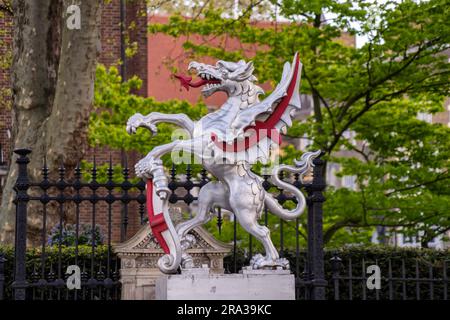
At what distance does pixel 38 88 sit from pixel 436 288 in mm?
6683

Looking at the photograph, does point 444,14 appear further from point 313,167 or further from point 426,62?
point 313,167

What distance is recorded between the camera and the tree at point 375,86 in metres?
16.9

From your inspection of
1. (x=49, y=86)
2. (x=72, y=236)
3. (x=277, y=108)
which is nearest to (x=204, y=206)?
(x=277, y=108)

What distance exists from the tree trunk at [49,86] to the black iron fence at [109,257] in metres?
0.45

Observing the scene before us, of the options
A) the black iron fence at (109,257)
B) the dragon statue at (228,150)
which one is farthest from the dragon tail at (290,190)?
the black iron fence at (109,257)

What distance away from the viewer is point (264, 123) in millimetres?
9641

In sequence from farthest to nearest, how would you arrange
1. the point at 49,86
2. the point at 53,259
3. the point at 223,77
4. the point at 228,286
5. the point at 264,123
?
the point at 49,86 → the point at 53,259 → the point at 264,123 → the point at 223,77 → the point at 228,286

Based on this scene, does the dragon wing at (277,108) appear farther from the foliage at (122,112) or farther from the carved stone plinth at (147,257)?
the foliage at (122,112)

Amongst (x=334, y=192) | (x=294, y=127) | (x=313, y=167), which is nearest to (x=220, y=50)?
(x=294, y=127)

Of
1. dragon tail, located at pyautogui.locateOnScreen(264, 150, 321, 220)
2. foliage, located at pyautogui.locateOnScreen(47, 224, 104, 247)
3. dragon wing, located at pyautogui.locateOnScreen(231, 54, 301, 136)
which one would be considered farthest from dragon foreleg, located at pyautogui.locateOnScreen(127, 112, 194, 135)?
foliage, located at pyautogui.locateOnScreen(47, 224, 104, 247)

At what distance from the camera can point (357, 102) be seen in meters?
19.0

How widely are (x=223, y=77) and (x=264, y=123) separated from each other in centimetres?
66

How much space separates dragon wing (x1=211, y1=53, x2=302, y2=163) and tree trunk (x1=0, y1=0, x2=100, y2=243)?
4.75 meters

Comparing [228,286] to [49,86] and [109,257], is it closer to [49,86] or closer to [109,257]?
[109,257]
